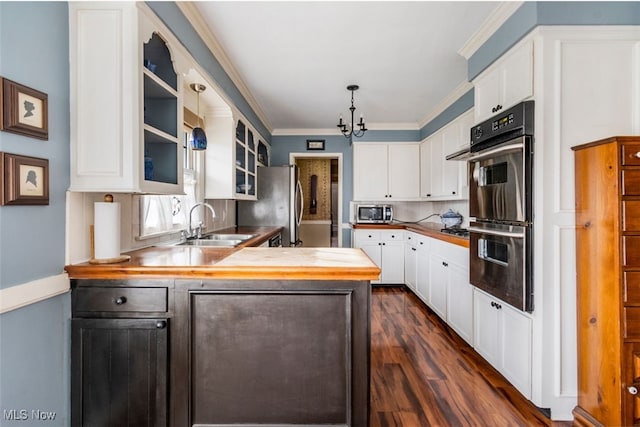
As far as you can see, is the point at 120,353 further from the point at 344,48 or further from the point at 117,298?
the point at 344,48

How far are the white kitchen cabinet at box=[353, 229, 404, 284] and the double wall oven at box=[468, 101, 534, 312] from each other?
85.6 inches

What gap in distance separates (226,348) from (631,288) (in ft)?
6.46

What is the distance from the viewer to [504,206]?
2.08 meters

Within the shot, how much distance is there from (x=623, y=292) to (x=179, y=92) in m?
2.61

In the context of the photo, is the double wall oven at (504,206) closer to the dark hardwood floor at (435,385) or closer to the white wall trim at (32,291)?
the dark hardwood floor at (435,385)

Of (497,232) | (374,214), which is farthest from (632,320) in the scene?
(374,214)

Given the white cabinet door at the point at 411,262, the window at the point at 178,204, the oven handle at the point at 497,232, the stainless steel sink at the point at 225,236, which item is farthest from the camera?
the white cabinet door at the point at 411,262

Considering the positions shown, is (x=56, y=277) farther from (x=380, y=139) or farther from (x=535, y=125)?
(x=380, y=139)

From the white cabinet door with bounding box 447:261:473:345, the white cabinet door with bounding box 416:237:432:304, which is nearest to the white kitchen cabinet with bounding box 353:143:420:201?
the white cabinet door with bounding box 416:237:432:304

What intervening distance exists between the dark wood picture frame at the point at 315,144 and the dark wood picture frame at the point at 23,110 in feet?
14.0

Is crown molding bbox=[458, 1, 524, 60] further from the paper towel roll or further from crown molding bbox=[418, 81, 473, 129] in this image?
the paper towel roll

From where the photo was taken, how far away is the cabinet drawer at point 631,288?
154 cm

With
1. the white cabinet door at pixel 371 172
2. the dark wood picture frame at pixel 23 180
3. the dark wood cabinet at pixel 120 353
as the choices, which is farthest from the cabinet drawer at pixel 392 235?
the dark wood picture frame at pixel 23 180

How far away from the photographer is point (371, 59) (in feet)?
9.43
